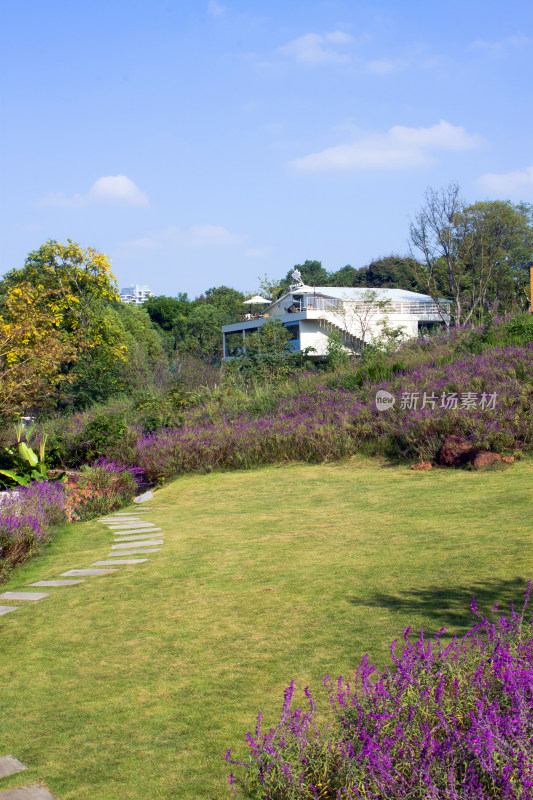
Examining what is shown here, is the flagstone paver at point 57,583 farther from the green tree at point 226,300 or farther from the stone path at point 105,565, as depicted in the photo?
the green tree at point 226,300

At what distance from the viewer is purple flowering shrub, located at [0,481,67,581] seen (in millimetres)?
5938

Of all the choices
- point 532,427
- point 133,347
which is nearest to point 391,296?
point 133,347

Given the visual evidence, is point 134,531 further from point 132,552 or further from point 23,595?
point 23,595

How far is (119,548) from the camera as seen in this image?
21.1 ft

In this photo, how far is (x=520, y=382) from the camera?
1012 centimetres

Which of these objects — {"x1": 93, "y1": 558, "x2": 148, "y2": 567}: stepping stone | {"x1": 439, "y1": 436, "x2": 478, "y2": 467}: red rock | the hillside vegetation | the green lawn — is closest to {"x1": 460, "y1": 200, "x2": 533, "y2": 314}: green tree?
the hillside vegetation

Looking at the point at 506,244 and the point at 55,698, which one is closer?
the point at 55,698

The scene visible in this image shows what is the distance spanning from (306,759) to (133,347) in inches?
841

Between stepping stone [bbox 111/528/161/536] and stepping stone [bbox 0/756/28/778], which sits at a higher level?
stepping stone [bbox 0/756/28/778]

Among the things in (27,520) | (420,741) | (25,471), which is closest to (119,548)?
(27,520)

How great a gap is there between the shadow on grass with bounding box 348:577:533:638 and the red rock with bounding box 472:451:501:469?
4711 mm

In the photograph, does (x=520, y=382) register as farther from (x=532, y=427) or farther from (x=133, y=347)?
(x=133, y=347)

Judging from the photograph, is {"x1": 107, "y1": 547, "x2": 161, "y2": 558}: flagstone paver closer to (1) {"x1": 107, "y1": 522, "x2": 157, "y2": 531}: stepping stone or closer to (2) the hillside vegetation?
(1) {"x1": 107, "y1": 522, "x2": 157, "y2": 531}: stepping stone

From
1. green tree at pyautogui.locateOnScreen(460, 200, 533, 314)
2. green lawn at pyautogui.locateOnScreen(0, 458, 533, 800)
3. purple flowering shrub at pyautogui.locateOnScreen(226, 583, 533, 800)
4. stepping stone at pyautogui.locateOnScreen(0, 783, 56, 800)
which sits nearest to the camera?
purple flowering shrub at pyautogui.locateOnScreen(226, 583, 533, 800)
